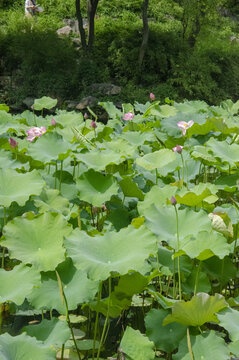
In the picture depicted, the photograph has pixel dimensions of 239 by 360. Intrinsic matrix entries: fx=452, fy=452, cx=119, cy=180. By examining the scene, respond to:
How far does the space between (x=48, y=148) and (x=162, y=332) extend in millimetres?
737

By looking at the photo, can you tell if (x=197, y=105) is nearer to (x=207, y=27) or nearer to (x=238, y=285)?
(x=238, y=285)

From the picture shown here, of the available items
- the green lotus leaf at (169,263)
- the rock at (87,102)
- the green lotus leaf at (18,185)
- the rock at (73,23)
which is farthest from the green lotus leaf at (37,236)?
the rock at (73,23)

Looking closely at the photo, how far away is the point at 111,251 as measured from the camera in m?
0.90

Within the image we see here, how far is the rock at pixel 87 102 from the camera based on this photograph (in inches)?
276

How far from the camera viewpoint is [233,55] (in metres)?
9.43

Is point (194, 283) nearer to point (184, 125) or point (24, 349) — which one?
point (24, 349)

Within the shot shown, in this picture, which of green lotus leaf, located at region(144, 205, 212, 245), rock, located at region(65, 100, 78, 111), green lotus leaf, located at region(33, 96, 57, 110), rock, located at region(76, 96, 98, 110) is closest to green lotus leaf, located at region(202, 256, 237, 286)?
green lotus leaf, located at region(144, 205, 212, 245)

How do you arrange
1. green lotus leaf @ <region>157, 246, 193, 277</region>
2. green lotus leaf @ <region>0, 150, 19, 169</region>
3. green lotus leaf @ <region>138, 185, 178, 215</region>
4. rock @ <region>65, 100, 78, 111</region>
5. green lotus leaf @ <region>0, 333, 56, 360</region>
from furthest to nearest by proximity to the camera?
rock @ <region>65, 100, 78, 111</region>, green lotus leaf @ <region>0, 150, 19, 169</region>, green lotus leaf @ <region>138, 185, 178, 215</region>, green lotus leaf @ <region>157, 246, 193, 277</region>, green lotus leaf @ <region>0, 333, 56, 360</region>

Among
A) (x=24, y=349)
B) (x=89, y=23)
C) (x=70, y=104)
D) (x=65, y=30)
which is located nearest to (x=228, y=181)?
(x=24, y=349)

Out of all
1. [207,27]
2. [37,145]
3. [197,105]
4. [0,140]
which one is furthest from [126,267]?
[207,27]

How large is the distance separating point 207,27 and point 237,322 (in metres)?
9.19

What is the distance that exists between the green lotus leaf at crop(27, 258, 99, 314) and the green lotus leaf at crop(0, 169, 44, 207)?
0.23 m

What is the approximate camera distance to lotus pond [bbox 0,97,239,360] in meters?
0.80

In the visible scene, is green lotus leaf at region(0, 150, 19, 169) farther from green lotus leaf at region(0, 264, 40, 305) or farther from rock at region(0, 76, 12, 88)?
rock at region(0, 76, 12, 88)
